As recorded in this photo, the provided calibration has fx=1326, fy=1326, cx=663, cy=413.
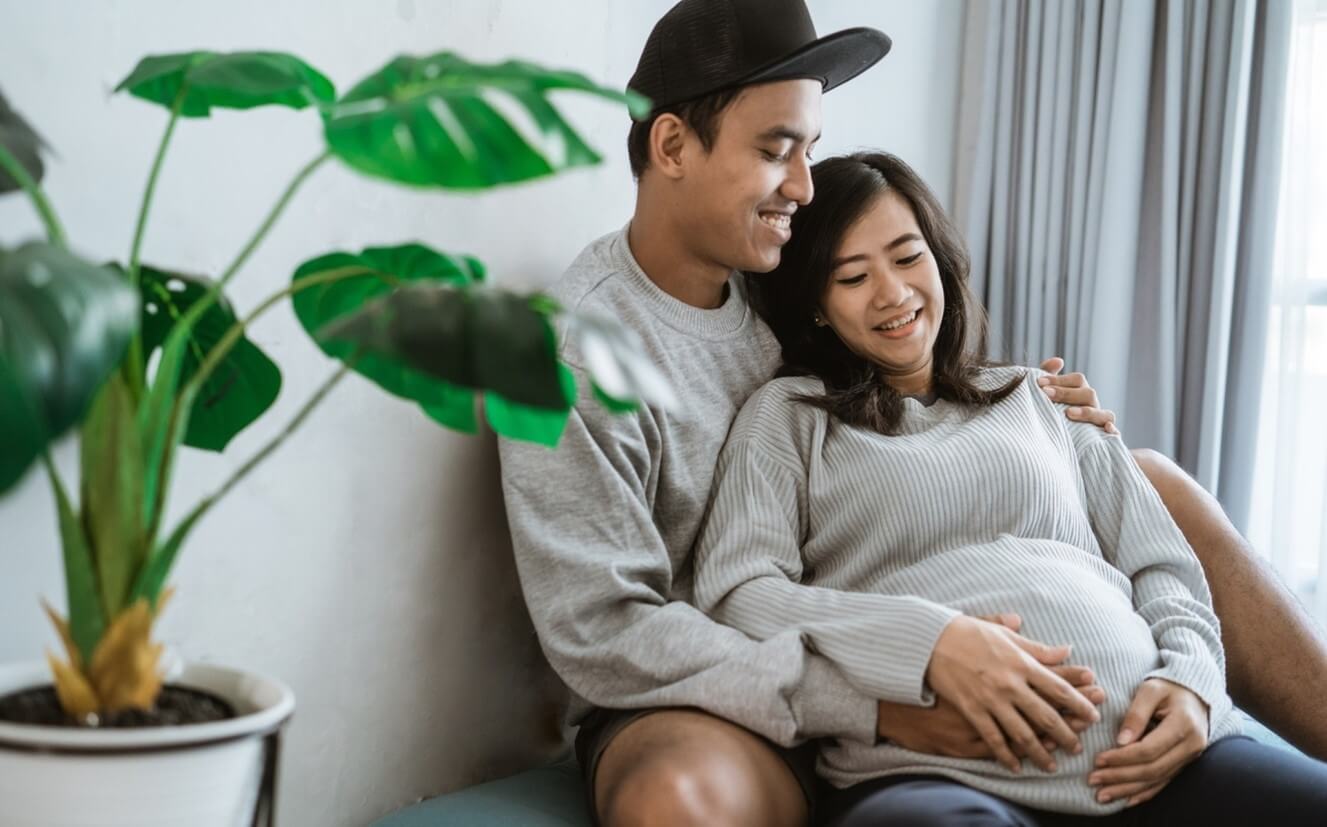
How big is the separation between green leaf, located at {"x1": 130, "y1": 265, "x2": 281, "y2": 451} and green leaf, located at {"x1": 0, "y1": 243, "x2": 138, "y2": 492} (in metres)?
0.37

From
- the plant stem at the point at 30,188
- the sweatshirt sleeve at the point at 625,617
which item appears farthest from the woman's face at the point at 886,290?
the plant stem at the point at 30,188

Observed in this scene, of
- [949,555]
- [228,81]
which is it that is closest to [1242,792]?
[949,555]

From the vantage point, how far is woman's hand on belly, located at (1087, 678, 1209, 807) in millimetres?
1431

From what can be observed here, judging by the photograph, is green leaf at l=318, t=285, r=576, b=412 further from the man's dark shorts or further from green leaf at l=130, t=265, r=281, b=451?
the man's dark shorts

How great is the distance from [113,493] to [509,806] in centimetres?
79

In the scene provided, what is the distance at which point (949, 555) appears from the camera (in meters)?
1.64

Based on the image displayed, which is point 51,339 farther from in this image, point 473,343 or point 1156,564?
point 1156,564

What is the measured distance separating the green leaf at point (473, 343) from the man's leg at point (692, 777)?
0.66 m

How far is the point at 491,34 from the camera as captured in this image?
1.67m

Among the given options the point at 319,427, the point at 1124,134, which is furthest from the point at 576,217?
the point at 1124,134

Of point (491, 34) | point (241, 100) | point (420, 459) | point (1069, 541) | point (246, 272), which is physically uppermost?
point (491, 34)

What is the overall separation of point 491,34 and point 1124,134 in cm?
178

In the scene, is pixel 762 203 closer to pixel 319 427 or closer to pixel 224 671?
pixel 319 427

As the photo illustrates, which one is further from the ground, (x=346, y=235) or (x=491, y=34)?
(x=491, y=34)
